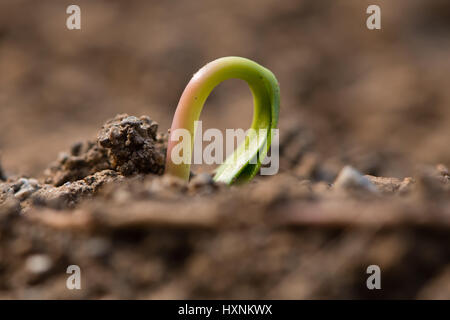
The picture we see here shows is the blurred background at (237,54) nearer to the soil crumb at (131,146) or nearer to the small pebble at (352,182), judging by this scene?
the soil crumb at (131,146)

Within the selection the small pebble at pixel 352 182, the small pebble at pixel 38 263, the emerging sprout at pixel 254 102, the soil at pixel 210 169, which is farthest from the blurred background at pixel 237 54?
the small pebble at pixel 38 263

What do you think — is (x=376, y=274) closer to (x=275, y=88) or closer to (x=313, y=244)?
(x=313, y=244)

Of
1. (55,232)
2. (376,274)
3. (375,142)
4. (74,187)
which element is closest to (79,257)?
(55,232)

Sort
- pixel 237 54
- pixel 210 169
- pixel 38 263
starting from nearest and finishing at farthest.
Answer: pixel 38 263 → pixel 210 169 → pixel 237 54

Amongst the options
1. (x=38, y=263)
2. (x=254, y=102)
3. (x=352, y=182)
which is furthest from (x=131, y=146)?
(x=352, y=182)

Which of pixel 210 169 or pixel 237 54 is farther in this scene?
pixel 237 54

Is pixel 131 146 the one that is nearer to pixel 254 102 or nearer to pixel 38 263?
pixel 254 102
